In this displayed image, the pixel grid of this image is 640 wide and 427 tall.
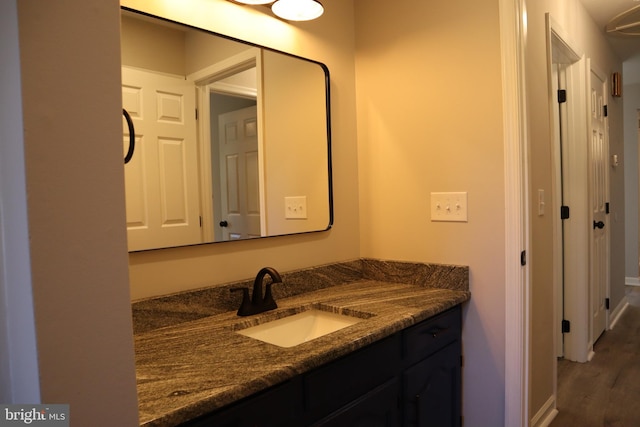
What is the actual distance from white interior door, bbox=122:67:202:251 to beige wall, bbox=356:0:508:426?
0.97 m

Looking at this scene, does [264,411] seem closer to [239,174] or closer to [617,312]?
[239,174]

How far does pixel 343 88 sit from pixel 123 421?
5.91 feet

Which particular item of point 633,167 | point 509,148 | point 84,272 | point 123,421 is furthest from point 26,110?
point 633,167

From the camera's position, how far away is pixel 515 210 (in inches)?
67.4

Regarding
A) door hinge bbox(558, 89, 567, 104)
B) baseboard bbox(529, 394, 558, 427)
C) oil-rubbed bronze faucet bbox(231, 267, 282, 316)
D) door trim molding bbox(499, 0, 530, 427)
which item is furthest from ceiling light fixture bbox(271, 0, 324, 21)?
baseboard bbox(529, 394, 558, 427)

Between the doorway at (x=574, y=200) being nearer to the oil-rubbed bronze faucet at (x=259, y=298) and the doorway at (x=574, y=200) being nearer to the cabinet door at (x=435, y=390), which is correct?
the cabinet door at (x=435, y=390)

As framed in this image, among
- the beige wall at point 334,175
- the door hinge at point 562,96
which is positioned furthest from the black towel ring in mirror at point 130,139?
the door hinge at point 562,96

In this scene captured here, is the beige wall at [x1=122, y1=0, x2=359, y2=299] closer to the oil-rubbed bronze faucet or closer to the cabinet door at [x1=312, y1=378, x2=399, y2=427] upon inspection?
the oil-rubbed bronze faucet

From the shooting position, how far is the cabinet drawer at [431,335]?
4.99 ft

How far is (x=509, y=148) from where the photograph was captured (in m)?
1.71

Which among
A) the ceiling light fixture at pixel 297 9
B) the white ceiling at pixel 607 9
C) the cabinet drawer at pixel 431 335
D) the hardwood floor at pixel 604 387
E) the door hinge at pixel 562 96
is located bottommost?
the hardwood floor at pixel 604 387

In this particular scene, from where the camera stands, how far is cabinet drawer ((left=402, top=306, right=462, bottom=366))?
4.99 ft

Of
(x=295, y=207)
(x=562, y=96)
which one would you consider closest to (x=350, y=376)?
(x=295, y=207)

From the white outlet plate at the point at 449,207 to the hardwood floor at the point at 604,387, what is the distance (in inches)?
48.7
